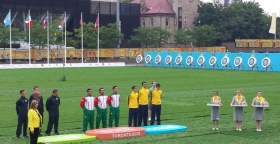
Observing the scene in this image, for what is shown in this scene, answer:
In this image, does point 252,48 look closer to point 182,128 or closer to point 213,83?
point 213,83

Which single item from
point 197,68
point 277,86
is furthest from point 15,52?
point 277,86

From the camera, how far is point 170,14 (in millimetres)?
108562

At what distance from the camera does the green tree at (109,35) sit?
86.3 meters

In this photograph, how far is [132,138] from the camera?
18.5 m

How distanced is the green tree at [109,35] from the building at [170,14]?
2154cm

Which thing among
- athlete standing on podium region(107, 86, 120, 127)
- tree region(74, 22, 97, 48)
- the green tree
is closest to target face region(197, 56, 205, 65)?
tree region(74, 22, 97, 48)

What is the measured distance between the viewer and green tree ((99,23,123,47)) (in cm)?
8628

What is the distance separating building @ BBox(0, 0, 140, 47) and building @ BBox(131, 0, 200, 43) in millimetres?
5785

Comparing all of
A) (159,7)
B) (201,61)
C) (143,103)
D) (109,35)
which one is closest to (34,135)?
(143,103)

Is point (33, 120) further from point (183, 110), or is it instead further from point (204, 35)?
point (204, 35)

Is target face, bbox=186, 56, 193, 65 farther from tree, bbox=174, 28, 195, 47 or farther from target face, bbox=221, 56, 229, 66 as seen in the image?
tree, bbox=174, 28, 195, 47

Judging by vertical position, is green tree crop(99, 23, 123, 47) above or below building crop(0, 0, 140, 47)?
below

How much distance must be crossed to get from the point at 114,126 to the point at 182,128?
2814 mm

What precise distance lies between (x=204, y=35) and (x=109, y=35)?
18844 millimetres
